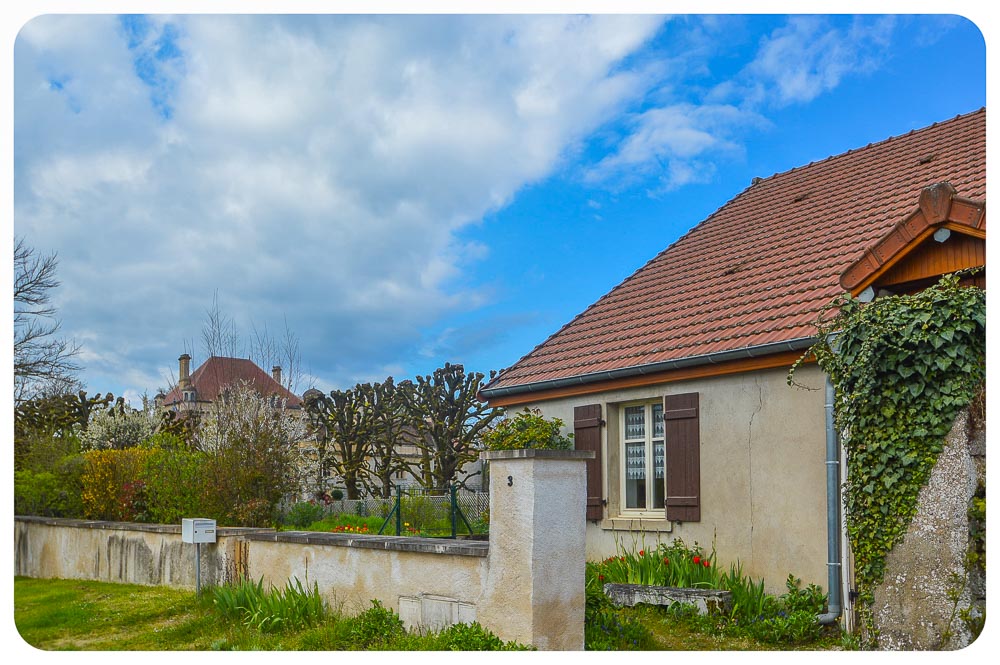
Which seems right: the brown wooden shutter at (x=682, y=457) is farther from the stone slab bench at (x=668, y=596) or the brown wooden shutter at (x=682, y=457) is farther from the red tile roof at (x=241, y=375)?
the red tile roof at (x=241, y=375)

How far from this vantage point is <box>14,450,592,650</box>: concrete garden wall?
6.71m

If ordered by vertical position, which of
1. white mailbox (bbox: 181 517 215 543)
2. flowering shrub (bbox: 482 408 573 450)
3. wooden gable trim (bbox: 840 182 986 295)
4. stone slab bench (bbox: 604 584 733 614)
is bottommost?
stone slab bench (bbox: 604 584 733 614)

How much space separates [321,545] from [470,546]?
220 cm

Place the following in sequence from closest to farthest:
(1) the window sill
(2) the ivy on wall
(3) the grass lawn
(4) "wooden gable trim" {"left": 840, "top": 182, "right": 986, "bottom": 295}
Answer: (2) the ivy on wall, (4) "wooden gable trim" {"left": 840, "top": 182, "right": 986, "bottom": 295}, (3) the grass lawn, (1) the window sill

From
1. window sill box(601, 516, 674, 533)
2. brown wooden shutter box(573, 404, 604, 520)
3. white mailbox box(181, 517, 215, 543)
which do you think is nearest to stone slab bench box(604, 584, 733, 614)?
window sill box(601, 516, 674, 533)

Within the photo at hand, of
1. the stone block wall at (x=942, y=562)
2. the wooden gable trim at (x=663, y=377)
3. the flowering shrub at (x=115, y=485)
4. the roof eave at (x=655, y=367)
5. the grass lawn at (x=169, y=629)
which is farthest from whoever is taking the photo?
the flowering shrub at (x=115, y=485)

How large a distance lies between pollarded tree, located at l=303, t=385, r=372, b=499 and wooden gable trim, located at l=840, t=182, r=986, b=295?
17.4 meters

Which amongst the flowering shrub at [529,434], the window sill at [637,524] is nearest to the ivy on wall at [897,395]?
the window sill at [637,524]

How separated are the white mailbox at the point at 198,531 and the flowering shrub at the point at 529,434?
3.55m

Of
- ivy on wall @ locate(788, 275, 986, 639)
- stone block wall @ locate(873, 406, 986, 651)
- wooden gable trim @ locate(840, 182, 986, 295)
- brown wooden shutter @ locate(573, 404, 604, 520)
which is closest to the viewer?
stone block wall @ locate(873, 406, 986, 651)

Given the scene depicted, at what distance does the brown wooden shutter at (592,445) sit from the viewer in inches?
439

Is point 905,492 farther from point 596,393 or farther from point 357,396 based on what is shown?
point 357,396

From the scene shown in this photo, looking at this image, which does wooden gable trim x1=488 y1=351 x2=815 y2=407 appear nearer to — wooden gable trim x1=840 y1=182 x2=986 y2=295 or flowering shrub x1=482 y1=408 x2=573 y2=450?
flowering shrub x1=482 y1=408 x2=573 y2=450

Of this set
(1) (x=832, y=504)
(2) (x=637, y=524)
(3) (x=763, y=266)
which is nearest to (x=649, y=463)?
(2) (x=637, y=524)
